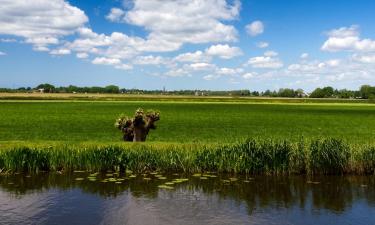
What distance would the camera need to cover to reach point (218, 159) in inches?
842

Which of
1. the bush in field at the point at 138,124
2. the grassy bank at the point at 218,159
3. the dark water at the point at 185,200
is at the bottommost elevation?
the dark water at the point at 185,200

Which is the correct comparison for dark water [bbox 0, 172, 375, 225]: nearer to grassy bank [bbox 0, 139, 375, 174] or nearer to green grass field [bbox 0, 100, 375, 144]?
grassy bank [bbox 0, 139, 375, 174]

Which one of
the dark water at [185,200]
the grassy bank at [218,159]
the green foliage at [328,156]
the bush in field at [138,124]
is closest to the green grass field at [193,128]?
the bush in field at [138,124]

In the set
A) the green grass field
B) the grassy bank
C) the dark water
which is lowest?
the green grass field

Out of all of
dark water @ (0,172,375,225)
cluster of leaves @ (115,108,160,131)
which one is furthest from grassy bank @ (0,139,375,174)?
cluster of leaves @ (115,108,160,131)

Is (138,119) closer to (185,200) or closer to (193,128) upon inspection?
(185,200)

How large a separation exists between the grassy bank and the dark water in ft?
2.57

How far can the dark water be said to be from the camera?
46.5 ft

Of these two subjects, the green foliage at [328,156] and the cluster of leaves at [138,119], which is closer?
the green foliage at [328,156]

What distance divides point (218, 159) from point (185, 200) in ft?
17.0

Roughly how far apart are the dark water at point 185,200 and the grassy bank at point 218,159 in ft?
2.57

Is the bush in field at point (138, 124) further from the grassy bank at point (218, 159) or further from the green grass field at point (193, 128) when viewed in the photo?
the grassy bank at point (218, 159)

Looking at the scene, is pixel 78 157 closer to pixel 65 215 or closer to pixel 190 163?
pixel 190 163

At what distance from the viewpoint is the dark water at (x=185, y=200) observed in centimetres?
1418
